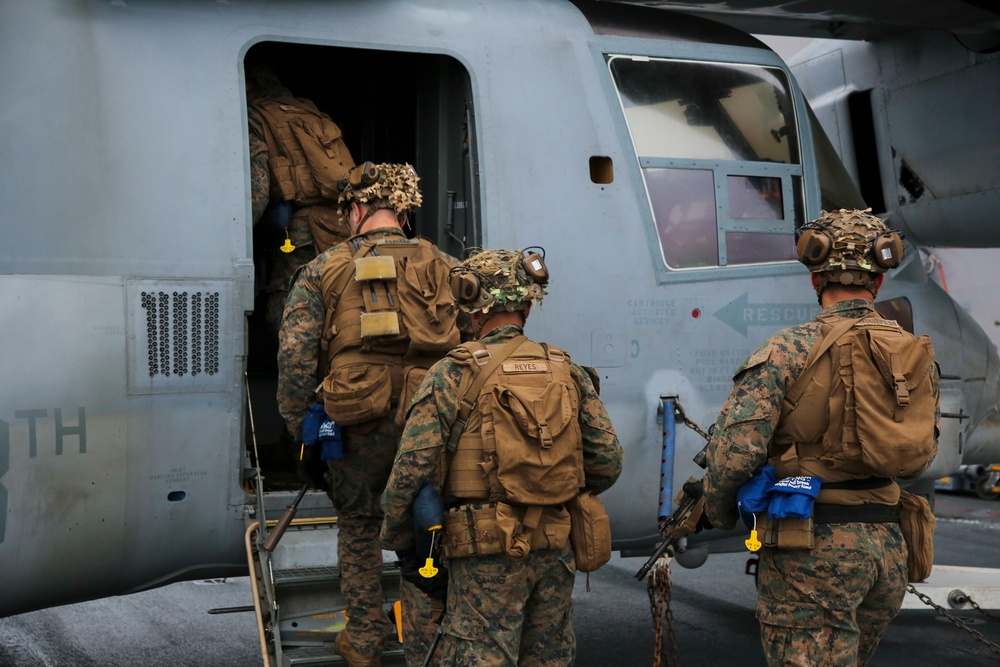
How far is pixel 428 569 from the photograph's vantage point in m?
3.84

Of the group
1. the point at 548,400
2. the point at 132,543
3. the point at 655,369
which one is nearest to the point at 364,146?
the point at 655,369

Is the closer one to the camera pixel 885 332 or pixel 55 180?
pixel 885 332

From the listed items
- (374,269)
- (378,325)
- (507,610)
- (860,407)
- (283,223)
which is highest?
(283,223)

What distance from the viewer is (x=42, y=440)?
4484mm

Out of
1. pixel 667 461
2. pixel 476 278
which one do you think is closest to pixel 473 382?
pixel 476 278

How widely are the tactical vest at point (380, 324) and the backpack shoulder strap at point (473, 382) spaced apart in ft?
2.38

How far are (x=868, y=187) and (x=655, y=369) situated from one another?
284cm

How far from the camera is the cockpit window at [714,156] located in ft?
19.0

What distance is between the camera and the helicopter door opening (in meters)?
5.91

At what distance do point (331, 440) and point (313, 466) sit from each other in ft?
0.67

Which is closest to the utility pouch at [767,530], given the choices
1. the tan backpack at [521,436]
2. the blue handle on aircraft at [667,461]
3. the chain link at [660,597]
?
the tan backpack at [521,436]

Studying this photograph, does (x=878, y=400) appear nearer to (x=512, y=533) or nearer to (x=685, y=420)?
(x=512, y=533)

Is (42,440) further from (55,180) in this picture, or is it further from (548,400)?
(548,400)

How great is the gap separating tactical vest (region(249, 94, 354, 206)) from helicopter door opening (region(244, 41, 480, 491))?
0.62 feet
